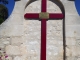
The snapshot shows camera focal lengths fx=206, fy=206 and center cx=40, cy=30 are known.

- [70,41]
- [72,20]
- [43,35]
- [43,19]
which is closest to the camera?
[70,41]

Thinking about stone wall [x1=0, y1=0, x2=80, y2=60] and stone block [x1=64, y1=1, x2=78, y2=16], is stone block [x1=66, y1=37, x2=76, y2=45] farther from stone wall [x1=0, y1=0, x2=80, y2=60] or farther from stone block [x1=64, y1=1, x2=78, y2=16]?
stone block [x1=64, y1=1, x2=78, y2=16]

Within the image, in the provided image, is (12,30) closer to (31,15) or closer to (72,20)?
(31,15)

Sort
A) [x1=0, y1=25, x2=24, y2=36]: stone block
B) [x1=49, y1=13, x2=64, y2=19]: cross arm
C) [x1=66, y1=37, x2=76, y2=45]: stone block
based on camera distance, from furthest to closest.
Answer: [x1=49, y1=13, x2=64, y2=19]: cross arm → [x1=0, y1=25, x2=24, y2=36]: stone block → [x1=66, y1=37, x2=76, y2=45]: stone block

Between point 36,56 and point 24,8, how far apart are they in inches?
57.7

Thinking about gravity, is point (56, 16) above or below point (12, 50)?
above

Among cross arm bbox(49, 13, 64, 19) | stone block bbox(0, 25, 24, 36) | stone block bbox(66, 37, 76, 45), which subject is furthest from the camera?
cross arm bbox(49, 13, 64, 19)

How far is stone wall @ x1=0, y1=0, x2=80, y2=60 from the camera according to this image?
583 cm

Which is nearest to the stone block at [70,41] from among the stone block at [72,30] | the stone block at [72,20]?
the stone block at [72,30]

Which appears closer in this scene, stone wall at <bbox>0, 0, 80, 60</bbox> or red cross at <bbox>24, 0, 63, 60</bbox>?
stone wall at <bbox>0, 0, 80, 60</bbox>

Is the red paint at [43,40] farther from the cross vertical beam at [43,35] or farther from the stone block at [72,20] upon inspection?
the stone block at [72,20]

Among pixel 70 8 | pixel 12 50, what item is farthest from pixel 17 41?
pixel 70 8

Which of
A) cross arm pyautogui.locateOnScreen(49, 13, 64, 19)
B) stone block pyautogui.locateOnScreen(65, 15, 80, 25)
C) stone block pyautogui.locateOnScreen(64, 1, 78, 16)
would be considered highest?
stone block pyautogui.locateOnScreen(64, 1, 78, 16)

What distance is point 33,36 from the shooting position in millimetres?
6086

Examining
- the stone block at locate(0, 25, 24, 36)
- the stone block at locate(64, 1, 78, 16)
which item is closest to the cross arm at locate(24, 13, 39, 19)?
the stone block at locate(0, 25, 24, 36)
